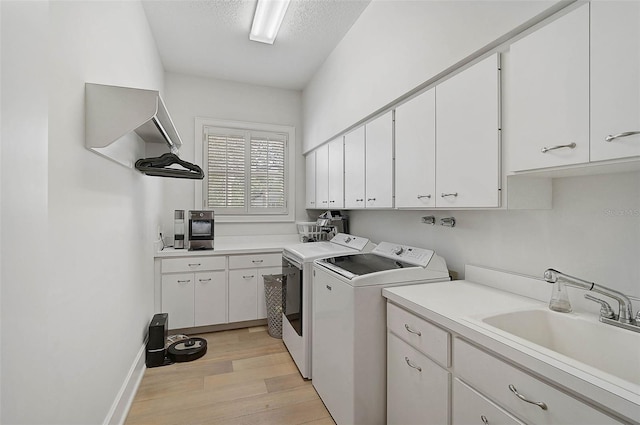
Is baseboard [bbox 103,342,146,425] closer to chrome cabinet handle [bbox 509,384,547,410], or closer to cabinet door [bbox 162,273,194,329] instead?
cabinet door [bbox 162,273,194,329]

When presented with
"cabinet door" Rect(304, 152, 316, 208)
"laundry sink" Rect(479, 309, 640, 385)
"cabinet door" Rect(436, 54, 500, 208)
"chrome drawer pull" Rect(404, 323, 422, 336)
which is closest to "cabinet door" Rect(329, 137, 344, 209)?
"cabinet door" Rect(304, 152, 316, 208)

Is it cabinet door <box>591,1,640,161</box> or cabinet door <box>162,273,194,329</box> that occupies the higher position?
cabinet door <box>591,1,640,161</box>

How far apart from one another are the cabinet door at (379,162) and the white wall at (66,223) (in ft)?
5.58

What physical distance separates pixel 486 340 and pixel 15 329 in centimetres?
130

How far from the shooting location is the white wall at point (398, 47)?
134 centimetres

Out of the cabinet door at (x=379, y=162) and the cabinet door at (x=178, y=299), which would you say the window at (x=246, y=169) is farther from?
the cabinet door at (x=379, y=162)

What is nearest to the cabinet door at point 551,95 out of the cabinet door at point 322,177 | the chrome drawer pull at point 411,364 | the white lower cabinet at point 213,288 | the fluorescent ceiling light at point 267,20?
the chrome drawer pull at point 411,364

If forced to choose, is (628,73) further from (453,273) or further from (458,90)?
(453,273)

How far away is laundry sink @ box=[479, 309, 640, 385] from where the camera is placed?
1011mm

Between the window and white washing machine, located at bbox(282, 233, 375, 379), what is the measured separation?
4.50 ft

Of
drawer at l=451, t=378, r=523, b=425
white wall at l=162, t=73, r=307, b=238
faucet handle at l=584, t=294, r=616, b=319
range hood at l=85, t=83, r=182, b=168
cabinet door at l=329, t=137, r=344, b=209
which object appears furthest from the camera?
white wall at l=162, t=73, r=307, b=238

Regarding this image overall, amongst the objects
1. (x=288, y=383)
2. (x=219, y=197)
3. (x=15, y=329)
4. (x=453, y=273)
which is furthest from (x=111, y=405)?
(x=219, y=197)

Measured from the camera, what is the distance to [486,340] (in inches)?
40.4

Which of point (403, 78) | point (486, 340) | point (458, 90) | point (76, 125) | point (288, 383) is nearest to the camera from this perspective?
point (486, 340)
